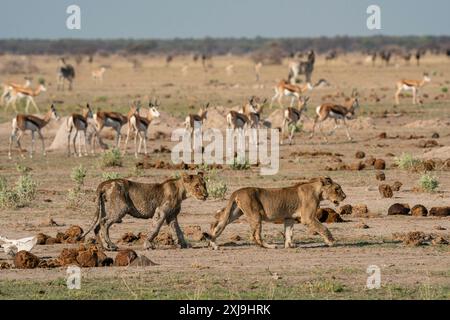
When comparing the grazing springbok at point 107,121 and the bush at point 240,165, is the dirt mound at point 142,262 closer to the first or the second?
the bush at point 240,165

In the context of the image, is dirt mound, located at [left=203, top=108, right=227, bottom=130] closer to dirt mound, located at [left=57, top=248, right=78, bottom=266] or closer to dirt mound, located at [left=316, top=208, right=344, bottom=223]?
dirt mound, located at [left=316, top=208, right=344, bottom=223]

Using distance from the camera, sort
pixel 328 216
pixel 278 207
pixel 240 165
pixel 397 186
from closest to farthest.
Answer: pixel 278 207 → pixel 328 216 → pixel 397 186 → pixel 240 165

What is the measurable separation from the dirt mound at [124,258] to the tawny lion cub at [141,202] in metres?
1.18

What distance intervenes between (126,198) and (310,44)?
408 ft

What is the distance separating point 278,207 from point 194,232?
5.49ft

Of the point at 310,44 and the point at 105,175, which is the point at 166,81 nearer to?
the point at 105,175

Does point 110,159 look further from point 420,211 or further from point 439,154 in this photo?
point 420,211

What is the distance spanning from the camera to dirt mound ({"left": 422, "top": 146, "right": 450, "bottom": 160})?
80.3 ft

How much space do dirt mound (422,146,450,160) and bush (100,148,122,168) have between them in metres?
6.37

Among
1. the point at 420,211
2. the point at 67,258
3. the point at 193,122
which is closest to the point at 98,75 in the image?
the point at 193,122

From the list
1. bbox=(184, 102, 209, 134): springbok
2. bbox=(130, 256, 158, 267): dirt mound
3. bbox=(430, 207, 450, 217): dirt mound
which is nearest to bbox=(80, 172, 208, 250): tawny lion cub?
bbox=(130, 256, 158, 267): dirt mound

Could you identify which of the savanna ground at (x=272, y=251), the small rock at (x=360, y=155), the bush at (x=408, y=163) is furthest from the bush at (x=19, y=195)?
the small rock at (x=360, y=155)

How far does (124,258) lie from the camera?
12.3 meters

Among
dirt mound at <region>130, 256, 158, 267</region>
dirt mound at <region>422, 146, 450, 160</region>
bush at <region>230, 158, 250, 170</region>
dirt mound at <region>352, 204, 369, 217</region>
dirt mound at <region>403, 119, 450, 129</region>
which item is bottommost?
dirt mound at <region>403, 119, 450, 129</region>
